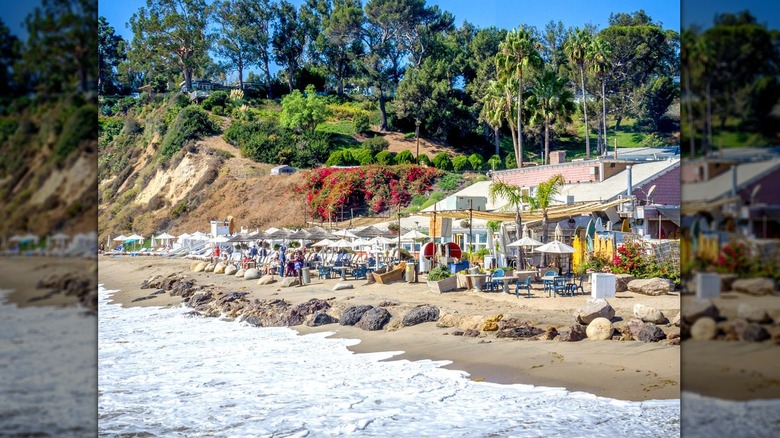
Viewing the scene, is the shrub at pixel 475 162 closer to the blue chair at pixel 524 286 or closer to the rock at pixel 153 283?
the rock at pixel 153 283

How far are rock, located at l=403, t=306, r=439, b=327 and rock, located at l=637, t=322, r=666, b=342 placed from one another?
3.08 metres

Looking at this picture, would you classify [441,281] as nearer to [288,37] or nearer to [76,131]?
[76,131]

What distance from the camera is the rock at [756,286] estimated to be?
2225 mm

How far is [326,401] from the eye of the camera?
6.96m

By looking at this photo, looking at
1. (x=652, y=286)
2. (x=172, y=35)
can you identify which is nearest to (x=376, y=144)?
(x=172, y=35)

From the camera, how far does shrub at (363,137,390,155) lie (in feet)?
123

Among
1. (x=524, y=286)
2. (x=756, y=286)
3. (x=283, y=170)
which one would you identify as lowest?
(x=524, y=286)

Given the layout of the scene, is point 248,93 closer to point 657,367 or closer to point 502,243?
point 502,243

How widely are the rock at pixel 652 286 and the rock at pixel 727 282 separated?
9.39m

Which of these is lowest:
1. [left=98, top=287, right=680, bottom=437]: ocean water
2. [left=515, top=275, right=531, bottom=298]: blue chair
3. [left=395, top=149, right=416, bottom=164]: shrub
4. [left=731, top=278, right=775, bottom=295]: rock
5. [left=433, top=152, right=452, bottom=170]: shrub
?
[left=98, top=287, right=680, bottom=437]: ocean water

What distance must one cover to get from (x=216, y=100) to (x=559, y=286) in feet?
115

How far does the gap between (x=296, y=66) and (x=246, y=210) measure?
17.8 metres

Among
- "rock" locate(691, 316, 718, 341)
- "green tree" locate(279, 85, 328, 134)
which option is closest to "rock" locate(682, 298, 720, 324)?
"rock" locate(691, 316, 718, 341)

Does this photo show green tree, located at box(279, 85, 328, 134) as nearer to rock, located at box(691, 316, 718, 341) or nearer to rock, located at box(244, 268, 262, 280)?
rock, located at box(244, 268, 262, 280)
